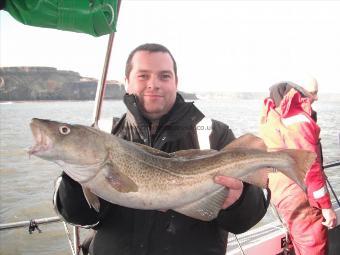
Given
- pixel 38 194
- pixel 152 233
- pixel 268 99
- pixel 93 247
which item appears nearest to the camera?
pixel 152 233

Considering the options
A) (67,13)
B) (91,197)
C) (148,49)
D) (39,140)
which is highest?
(67,13)

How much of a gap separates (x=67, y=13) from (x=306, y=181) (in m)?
3.68

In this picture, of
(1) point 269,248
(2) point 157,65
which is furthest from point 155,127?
(1) point 269,248

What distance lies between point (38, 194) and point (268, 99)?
12920 millimetres

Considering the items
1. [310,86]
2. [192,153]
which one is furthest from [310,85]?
[192,153]

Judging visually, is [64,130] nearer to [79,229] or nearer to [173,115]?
[173,115]

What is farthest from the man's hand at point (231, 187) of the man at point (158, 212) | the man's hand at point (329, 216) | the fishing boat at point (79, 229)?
the man's hand at point (329, 216)

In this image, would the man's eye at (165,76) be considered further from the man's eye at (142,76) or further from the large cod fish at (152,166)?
the large cod fish at (152,166)

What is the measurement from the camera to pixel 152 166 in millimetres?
2646

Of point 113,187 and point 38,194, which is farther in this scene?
point 38,194

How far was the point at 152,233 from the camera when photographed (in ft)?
9.76

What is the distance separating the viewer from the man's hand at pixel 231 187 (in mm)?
2744

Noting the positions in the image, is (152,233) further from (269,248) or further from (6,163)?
(6,163)

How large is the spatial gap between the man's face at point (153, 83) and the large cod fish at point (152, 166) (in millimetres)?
631
